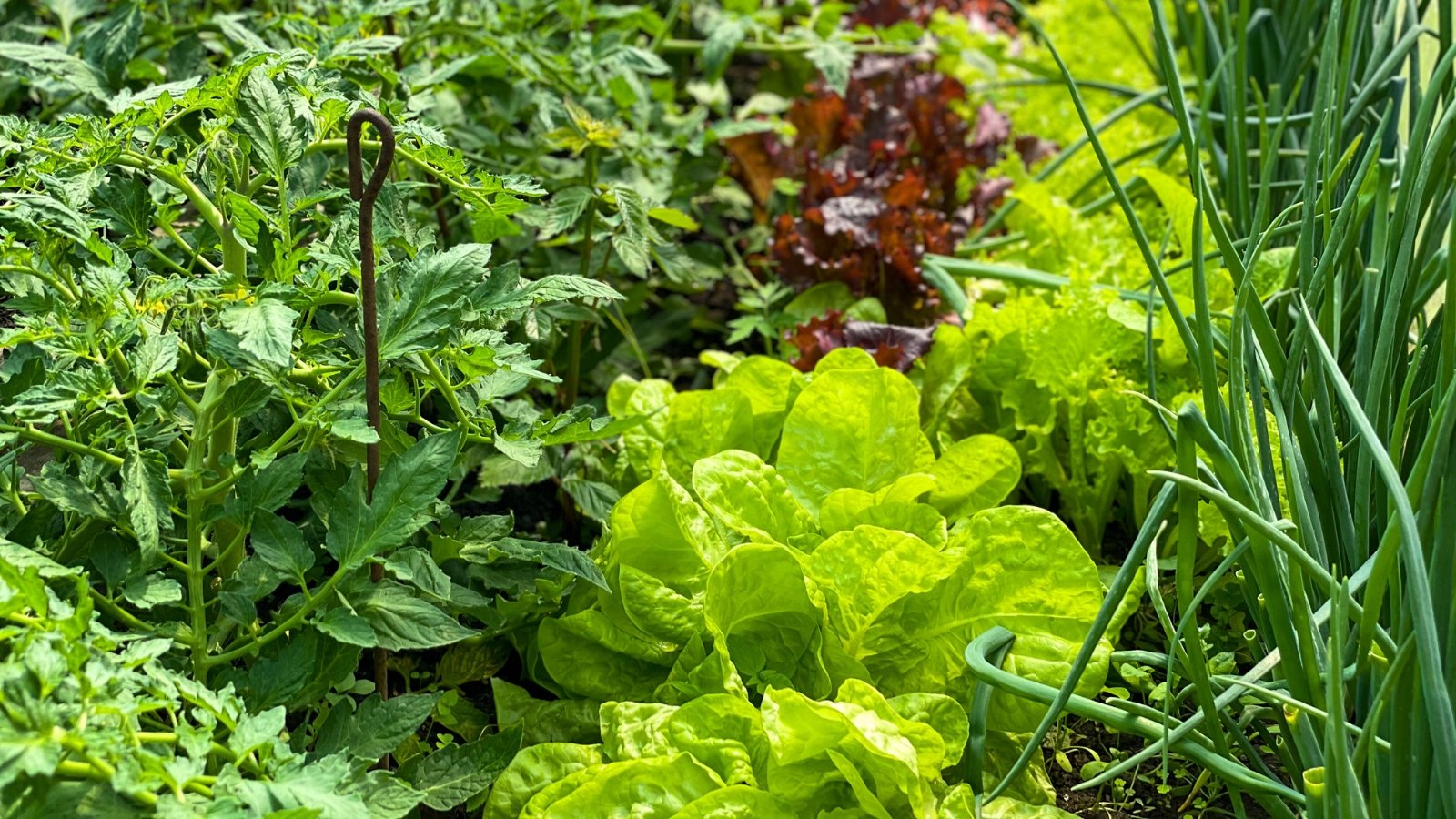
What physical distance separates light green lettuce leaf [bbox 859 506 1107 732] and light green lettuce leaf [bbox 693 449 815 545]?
163 mm

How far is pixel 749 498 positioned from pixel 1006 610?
310 mm

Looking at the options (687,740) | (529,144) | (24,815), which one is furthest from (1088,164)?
(24,815)

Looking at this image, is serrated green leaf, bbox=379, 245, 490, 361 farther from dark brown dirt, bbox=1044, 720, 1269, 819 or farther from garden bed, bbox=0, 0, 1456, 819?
dark brown dirt, bbox=1044, 720, 1269, 819

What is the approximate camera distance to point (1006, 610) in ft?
4.25

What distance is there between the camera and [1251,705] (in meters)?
1.16

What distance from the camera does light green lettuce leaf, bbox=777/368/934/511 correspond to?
1.49 metres

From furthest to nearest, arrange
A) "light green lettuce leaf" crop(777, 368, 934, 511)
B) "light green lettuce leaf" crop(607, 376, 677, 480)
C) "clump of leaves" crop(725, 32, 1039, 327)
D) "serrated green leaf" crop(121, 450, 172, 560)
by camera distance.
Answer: "clump of leaves" crop(725, 32, 1039, 327)
"light green lettuce leaf" crop(607, 376, 677, 480)
"light green lettuce leaf" crop(777, 368, 934, 511)
"serrated green leaf" crop(121, 450, 172, 560)

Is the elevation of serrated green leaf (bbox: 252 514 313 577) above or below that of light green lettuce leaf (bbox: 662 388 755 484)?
above

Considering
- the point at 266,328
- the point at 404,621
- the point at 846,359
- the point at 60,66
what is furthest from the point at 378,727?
the point at 60,66

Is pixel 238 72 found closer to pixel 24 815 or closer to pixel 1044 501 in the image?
pixel 24 815

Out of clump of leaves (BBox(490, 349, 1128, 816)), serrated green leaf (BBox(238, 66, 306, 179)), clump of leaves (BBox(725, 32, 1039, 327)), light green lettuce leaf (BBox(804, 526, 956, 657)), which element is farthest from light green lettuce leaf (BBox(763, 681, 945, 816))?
clump of leaves (BBox(725, 32, 1039, 327))

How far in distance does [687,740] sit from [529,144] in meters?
1.19

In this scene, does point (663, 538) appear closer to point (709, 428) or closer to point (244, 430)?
point (709, 428)

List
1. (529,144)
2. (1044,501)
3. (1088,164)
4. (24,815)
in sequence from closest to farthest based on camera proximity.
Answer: (24,815) → (1044,501) → (529,144) → (1088,164)
